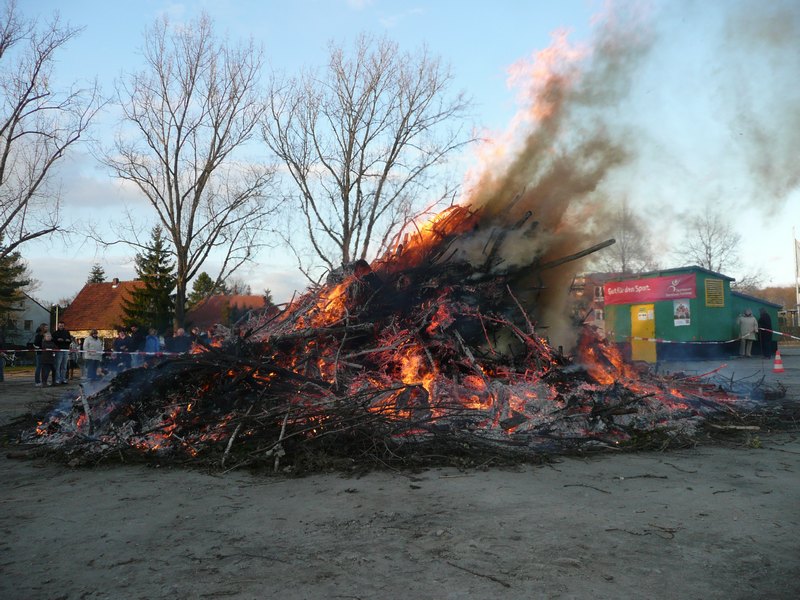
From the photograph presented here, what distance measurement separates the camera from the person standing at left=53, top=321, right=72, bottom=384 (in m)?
15.7

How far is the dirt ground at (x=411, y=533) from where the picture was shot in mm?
3008

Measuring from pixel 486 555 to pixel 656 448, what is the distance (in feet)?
12.1

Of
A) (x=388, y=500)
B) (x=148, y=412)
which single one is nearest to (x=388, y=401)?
(x=388, y=500)

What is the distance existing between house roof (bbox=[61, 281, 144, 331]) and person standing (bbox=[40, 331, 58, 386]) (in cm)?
3887

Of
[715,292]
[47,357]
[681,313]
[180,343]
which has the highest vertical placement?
[715,292]

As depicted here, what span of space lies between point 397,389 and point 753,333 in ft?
57.0

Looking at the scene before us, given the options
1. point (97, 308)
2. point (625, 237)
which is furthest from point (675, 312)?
point (97, 308)

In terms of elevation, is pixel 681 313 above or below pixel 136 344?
above

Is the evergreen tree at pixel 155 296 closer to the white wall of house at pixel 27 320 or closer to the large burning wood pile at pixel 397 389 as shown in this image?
the white wall of house at pixel 27 320

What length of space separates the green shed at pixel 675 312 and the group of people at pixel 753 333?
0.31 m

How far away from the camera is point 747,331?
63.7 ft

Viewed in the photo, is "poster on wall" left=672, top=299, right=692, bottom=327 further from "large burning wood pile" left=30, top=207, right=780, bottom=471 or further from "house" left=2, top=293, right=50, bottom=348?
"house" left=2, top=293, right=50, bottom=348

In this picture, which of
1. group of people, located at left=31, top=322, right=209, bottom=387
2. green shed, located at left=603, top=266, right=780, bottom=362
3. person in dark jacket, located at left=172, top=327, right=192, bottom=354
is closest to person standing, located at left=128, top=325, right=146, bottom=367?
group of people, located at left=31, top=322, right=209, bottom=387

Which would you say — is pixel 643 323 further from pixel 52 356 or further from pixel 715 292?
pixel 52 356
